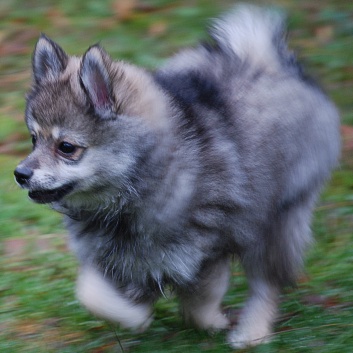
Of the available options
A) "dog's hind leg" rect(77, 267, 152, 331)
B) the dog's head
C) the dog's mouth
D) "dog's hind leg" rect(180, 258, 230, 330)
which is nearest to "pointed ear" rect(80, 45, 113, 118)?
the dog's head

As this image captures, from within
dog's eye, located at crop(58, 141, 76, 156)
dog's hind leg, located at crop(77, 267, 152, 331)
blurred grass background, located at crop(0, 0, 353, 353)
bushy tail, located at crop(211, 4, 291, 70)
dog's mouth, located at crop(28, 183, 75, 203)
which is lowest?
blurred grass background, located at crop(0, 0, 353, 353)

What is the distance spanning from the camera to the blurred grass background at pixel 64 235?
12.5 ft

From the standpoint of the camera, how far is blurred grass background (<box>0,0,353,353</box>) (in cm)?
381

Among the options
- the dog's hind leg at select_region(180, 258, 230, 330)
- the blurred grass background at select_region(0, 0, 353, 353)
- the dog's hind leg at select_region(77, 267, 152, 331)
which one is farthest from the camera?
the blurred grass background at select_region(0, 0, 353, 353)

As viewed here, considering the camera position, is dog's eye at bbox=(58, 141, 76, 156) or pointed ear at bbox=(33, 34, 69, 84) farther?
pointed ear at bbox=(33, 34, 69, 84)

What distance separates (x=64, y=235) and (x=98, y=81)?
5.44 ft

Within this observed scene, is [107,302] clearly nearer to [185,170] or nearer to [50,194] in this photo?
[50,194]

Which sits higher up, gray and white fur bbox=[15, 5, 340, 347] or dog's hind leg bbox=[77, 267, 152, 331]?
gray and white fur bbox=[15, 5, 340, 347]

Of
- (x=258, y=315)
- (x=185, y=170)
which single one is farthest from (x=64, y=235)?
(x=185, y=170)

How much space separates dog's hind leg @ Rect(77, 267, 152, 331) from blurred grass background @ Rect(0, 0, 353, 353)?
0.77 ft

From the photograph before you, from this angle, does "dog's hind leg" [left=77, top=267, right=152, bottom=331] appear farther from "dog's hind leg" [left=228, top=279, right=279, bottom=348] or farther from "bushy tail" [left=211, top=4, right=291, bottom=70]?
"bushy tail" [left=211, top=4, right=291, bottom=70]

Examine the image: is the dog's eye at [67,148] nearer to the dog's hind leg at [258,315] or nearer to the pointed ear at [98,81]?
the pointed ear at [98,81]

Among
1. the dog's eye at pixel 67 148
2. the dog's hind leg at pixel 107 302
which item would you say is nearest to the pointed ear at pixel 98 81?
the dog's eye at pixel 67 148

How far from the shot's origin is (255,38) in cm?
402
